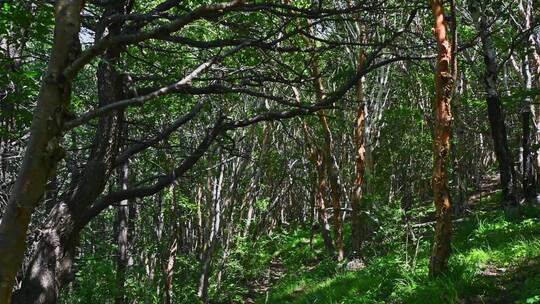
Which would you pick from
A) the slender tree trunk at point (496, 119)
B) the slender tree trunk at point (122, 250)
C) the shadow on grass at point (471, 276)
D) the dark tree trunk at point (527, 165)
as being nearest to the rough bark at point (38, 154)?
the shadow on grass at point (471, 276)

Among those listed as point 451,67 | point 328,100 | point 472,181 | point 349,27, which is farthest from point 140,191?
point 472,181

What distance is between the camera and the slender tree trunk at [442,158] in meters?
5.96

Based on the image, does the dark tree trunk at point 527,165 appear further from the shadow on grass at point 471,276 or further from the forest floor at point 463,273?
the shadow on grass at point 471,276

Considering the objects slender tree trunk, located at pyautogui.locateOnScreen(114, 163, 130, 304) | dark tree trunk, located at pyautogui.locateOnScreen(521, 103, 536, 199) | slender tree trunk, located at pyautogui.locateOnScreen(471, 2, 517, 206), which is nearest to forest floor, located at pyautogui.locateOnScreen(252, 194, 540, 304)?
slender tree trunk, located at pyautogui.locateOnScreen(471, 2, 517, 206)

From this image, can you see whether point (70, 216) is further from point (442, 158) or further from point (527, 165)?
point (527, 165)

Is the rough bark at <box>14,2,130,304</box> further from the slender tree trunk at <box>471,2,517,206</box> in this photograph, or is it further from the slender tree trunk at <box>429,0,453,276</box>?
the slender tree trunk at <box>471,2,517,206</box>

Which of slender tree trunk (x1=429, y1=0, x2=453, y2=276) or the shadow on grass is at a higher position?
slender tree trunk (x1=429, y1=0, x2=453, y2=276)

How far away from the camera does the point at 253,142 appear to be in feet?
46.6

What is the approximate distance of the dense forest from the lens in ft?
13.6

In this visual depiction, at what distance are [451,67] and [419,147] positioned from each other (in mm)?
13062

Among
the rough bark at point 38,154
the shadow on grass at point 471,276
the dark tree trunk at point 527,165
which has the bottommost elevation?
the shadow on grass at point 471,276

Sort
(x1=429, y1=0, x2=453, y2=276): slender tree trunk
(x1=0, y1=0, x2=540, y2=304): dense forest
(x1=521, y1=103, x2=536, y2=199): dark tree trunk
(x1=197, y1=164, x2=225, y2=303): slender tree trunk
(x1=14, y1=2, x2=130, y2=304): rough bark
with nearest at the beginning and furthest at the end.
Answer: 1. (x1=0, y1=0, x2=540, y2=304): dense forest
2. (x1=14, y1=2, x2=130, y2=304): rough bark
3. (x1=429, y1=0, x2=453, y2=276): slender tree trunk
4. (x1=521, y1=103, x2=536, y2=199): dark tree trunk
5. (x1=197, y1=164, x2=225, y2=303): slender tree trunk

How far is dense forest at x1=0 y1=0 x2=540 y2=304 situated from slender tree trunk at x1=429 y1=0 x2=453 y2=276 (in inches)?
0.9

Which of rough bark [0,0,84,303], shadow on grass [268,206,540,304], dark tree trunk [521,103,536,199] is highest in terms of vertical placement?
dark tree trunk [521,103,536,199]
